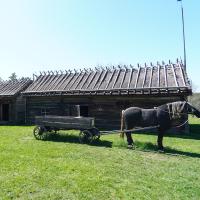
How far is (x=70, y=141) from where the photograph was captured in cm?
1484

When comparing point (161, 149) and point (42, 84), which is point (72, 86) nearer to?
point (42, 84)

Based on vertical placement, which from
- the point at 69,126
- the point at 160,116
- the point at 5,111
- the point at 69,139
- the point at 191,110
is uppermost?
the point at 191,110

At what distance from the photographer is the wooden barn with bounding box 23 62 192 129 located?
19281 mm

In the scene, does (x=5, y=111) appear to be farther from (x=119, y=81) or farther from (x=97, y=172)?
(x=97, y=172)

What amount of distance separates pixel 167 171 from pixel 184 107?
4225 millimetres

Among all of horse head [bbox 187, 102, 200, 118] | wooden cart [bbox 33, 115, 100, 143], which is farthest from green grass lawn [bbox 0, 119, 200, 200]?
horse head [bbox 187, 102, 200, 118]

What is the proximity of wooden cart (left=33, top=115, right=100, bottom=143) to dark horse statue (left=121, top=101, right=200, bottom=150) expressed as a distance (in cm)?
183

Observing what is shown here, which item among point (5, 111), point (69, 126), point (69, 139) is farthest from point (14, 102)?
point (69, 126)

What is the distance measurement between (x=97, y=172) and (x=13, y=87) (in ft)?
71.4

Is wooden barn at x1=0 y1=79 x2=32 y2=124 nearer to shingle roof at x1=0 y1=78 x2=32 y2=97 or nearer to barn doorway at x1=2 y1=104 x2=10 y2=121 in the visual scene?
shingle roof at x1=0 y1=78 x2=32 y2=97

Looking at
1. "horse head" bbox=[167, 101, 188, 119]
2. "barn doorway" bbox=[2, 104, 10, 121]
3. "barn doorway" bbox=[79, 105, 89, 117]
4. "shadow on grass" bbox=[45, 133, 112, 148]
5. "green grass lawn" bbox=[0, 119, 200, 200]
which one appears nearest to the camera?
"green grass lawn" bbox=[0, 119, 200, 200]

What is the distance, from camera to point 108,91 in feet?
68.0

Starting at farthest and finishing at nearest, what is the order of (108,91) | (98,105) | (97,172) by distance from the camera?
(98,105)
(108,91)
(97,172)

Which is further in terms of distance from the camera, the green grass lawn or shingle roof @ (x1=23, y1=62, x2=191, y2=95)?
shingle roof @ (x1=23, y1=62, x2=191, y2=95)
